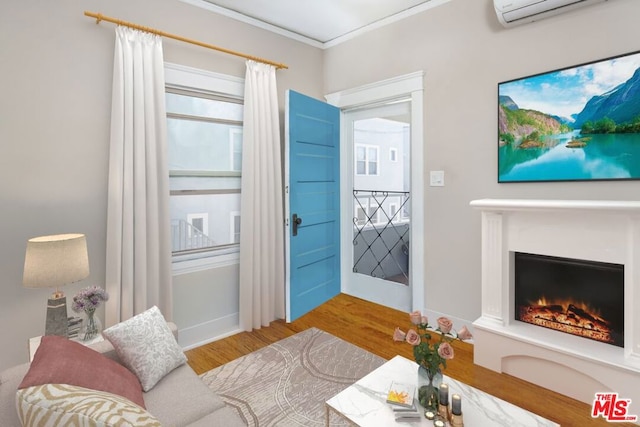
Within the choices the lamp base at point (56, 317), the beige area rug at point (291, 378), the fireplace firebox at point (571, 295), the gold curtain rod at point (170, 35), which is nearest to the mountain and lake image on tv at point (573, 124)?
the fireplace firebox at point (571, 295)

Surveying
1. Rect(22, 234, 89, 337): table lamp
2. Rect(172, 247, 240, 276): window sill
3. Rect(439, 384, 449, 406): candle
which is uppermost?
Rect(22, 234, 89, 337): table lamp

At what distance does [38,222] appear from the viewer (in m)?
2.10

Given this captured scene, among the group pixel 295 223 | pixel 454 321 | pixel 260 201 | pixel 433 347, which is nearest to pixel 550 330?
pixel 454 321

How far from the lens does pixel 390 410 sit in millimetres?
1396

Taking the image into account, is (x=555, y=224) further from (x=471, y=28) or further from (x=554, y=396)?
(x=471, y=28)

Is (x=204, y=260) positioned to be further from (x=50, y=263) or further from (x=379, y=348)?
(x=379, y=348)

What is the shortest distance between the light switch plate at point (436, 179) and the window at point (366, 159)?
0.76m

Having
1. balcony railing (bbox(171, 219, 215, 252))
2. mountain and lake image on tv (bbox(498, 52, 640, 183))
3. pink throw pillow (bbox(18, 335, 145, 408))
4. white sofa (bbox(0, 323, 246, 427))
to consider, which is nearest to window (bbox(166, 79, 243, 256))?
balcony railing (bbox(171, 219, 215, 252))

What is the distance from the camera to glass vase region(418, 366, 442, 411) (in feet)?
4.53

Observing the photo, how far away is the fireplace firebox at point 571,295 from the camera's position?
203cm

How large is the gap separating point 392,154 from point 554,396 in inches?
91.6

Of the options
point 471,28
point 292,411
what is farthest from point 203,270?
point 471,28

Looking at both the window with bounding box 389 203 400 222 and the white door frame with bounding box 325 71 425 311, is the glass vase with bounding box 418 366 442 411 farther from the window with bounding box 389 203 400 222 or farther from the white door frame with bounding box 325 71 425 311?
the window with bounding box 389 203 400 222

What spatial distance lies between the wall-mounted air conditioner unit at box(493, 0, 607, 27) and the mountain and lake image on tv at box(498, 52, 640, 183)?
38cm
